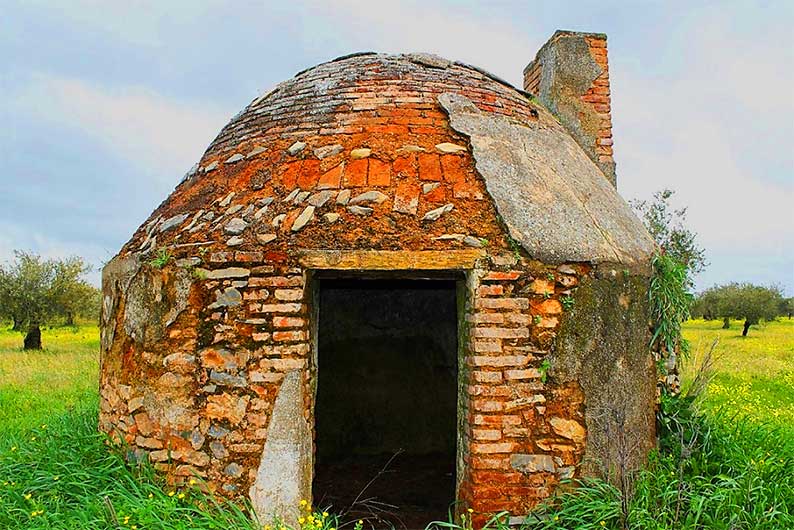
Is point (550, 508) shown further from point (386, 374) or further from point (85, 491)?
point (386, 374)

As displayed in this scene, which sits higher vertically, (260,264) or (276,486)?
(260,264)

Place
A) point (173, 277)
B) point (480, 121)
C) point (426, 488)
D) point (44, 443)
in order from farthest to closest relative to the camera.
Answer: point (426, 488)
point (44, 443)
point (480, 121)
point (173, 277)

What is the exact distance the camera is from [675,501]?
160 inches

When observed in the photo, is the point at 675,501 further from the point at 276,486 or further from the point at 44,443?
the point at 44,443

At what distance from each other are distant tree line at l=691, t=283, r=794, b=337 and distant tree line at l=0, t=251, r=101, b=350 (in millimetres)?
21571

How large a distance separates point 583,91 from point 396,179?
2947mm

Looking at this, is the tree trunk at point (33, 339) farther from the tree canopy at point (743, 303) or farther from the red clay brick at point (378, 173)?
the tree canopy at point (743, 303)

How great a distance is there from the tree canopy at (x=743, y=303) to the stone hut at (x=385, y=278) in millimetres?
23472

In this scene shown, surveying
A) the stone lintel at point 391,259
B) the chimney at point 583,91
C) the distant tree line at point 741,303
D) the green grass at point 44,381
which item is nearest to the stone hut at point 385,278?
the stone lintel at point 391,259

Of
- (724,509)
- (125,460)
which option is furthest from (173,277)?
(724,509)

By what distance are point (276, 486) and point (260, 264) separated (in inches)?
52.6

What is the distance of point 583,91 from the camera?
6484 mm

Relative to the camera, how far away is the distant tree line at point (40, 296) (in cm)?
1930

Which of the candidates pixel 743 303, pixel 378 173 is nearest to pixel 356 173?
pixel 378 173
